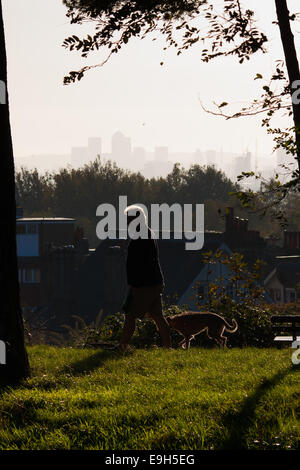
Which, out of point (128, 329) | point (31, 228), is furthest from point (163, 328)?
point (31, 228)

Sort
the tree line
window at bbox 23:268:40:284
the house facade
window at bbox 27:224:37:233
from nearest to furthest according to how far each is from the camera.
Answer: the house facade
window at bbox 23:268:40:284
window at bbox 27:224:37:233
the tree line

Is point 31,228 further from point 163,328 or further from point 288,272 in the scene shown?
point 163,328

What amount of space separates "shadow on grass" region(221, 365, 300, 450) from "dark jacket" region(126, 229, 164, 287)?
3.85m

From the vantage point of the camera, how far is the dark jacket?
528 inches

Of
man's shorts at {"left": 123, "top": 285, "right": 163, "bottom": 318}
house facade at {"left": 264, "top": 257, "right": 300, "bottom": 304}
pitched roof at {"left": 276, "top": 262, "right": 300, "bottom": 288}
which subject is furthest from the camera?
pitched roof at {"left": 276, "top": 262, "right": 300, "bottom": 288}

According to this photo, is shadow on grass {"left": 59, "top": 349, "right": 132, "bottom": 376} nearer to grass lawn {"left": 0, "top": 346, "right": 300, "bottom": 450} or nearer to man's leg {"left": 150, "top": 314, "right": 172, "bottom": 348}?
grass lawn {"left": 0, "top": 346, "right": 300, "bottom": 450}

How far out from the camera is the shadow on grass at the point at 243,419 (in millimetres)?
7445

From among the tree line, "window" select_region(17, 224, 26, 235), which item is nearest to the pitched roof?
"window" select_region(17, 224, 26, 235)

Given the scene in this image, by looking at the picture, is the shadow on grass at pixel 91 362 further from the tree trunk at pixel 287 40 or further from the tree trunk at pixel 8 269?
the tree trunk at pixel 287 40

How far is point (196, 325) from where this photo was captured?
14539 millimetres

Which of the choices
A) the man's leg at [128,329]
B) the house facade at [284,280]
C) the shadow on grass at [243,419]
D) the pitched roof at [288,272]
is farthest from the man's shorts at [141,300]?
the pitched roof at [288,272]

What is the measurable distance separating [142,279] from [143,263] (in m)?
0.28

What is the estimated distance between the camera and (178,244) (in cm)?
6456
